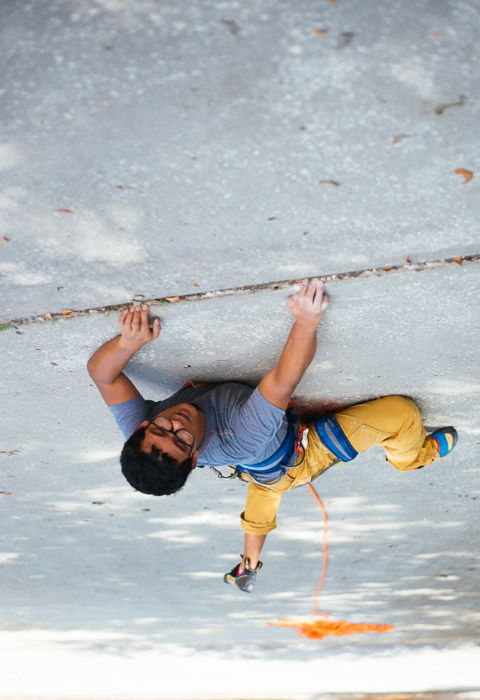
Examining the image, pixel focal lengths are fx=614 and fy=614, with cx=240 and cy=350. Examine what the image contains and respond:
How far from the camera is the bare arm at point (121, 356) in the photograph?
6.08 feet

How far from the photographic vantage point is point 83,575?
337cm

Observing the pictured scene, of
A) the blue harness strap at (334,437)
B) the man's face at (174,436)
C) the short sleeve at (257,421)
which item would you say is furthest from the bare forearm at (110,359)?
the blue harness strap at (334,437)

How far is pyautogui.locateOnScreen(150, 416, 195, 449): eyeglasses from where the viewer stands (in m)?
1.84

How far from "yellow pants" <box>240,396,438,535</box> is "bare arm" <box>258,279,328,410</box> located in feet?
1.45

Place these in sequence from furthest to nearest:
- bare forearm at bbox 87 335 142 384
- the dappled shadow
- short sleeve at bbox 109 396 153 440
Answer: the dappled shadow
short sleeve at bbox 109 396 153 440
bare forearm at bbox 87 335 142 384

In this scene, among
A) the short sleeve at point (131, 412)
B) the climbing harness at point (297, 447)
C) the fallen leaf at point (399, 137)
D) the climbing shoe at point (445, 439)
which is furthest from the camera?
the climbing shoe at point (445, 439)

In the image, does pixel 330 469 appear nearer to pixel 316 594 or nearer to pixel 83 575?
pixel 316 594

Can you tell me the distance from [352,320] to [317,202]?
0.51 metres

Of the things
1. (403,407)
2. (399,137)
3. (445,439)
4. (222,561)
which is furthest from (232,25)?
(222,561)

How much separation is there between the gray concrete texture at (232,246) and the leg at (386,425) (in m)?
0.06

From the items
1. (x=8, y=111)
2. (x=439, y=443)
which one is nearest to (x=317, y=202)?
(x=8, y=111)

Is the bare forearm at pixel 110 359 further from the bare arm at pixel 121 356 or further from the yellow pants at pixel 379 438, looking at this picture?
the yellow pants at pixel 379 438

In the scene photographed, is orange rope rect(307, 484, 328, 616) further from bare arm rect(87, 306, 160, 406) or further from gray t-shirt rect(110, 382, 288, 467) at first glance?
bare arm rect(87, 306, 160, 406)

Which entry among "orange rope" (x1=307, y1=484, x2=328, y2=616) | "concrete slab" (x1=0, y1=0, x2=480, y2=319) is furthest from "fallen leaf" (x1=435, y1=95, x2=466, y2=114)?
"orange rope" (x1=307, y1=484, x2=328, y2=616)
